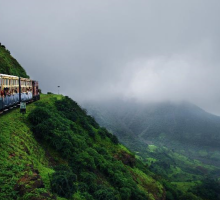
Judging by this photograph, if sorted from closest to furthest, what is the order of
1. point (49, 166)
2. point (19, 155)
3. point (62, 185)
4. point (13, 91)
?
point (62, 185) → point (19, 155) → point (49, 166) → point (13, 91)

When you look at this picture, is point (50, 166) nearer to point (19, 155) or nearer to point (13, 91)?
point (19, 155)

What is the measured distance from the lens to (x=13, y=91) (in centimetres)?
2944

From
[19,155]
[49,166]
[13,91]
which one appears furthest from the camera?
[13,91]

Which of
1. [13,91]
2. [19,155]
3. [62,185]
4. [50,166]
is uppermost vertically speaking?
[13,91]

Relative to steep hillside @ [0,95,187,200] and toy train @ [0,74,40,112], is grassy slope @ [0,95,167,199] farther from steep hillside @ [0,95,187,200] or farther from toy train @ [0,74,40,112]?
toy train @ [0,74,40,112]

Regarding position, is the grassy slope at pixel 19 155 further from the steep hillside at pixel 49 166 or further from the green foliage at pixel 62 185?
the green foliage at pixel 62 185

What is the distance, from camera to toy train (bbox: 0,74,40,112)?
82.0 ft

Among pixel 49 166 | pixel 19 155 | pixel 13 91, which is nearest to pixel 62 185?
pixel 19 155

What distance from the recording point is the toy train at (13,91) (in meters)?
25.0

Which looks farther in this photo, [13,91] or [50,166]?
[13,91]

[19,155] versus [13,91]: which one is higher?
[13,91]

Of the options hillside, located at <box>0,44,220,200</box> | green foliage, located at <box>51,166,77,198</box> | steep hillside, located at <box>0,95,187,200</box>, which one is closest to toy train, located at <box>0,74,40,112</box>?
hillside, located at <box>0,44,220,200</box>

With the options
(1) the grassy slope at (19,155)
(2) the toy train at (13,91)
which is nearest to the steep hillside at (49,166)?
(1) the grassy slope at (19,155)

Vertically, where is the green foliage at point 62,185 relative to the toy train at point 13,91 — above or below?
below
